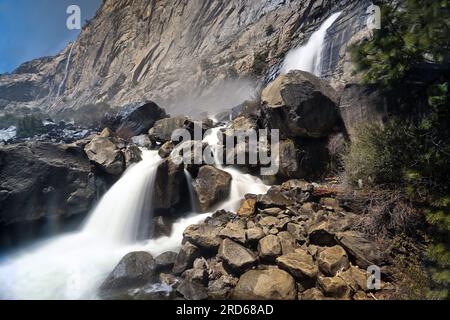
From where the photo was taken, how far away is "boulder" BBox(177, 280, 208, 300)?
6.07m

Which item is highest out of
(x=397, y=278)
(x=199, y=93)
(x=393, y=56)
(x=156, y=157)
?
(x=199, y=93)

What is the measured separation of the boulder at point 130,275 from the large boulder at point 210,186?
3096 millimetres

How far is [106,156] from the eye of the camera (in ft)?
37.1

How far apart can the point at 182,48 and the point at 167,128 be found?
3130 cm

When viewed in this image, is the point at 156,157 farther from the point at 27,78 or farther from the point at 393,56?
the point at 27,78

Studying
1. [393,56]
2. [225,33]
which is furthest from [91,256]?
[225,33]

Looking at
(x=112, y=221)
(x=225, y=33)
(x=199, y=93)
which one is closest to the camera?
(x=112, y=221)

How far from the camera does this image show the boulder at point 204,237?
7.20 m

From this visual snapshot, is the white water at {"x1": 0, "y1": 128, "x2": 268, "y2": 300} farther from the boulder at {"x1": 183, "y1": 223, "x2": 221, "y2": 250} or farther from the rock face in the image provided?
the rock face

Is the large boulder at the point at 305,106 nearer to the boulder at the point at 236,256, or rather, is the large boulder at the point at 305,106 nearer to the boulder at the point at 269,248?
the boulder at the point at 269,248

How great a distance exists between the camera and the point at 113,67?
53094 mm

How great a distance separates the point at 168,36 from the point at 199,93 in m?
17.0

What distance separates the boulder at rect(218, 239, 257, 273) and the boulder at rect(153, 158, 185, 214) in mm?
3421

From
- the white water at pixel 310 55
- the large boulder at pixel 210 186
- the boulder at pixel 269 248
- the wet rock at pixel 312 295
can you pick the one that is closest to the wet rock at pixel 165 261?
the boulder at pixel 269 248
